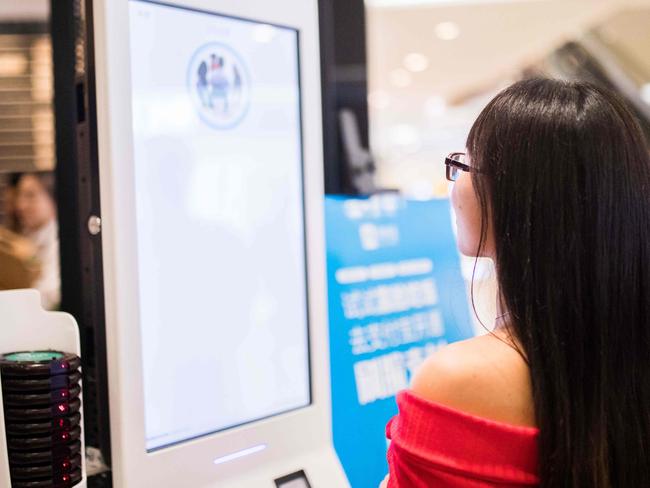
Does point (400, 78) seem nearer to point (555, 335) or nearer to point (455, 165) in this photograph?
point (455, 165)

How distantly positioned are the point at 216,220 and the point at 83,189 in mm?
203

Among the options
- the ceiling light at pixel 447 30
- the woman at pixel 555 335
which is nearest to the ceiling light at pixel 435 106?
the ceiling light at pixel 447 30

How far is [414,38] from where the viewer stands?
26.4ft

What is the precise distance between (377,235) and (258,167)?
2.15 ft

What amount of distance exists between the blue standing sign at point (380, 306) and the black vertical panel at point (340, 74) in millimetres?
364

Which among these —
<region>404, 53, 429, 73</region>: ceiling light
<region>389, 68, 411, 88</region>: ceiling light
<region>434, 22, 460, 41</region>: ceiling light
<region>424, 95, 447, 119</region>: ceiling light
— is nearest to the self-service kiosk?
<region>434, 22, 460, 41</region>: ceiling light

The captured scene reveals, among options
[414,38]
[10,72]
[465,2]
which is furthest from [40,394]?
[414,38]

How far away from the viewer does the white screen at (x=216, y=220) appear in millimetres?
1042

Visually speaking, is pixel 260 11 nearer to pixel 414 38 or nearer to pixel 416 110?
pixel 414 38

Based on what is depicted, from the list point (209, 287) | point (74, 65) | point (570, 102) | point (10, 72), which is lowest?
point (209, 287)

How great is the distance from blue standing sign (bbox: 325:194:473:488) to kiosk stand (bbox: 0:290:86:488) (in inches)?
29.8

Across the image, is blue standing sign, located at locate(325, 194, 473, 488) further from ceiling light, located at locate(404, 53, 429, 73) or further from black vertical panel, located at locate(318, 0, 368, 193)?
ceiling light, located at locate(404, 53, 429, 73)

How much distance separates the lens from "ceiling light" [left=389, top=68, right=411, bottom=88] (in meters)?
9.66

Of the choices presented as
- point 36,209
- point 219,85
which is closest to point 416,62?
point 36,209
